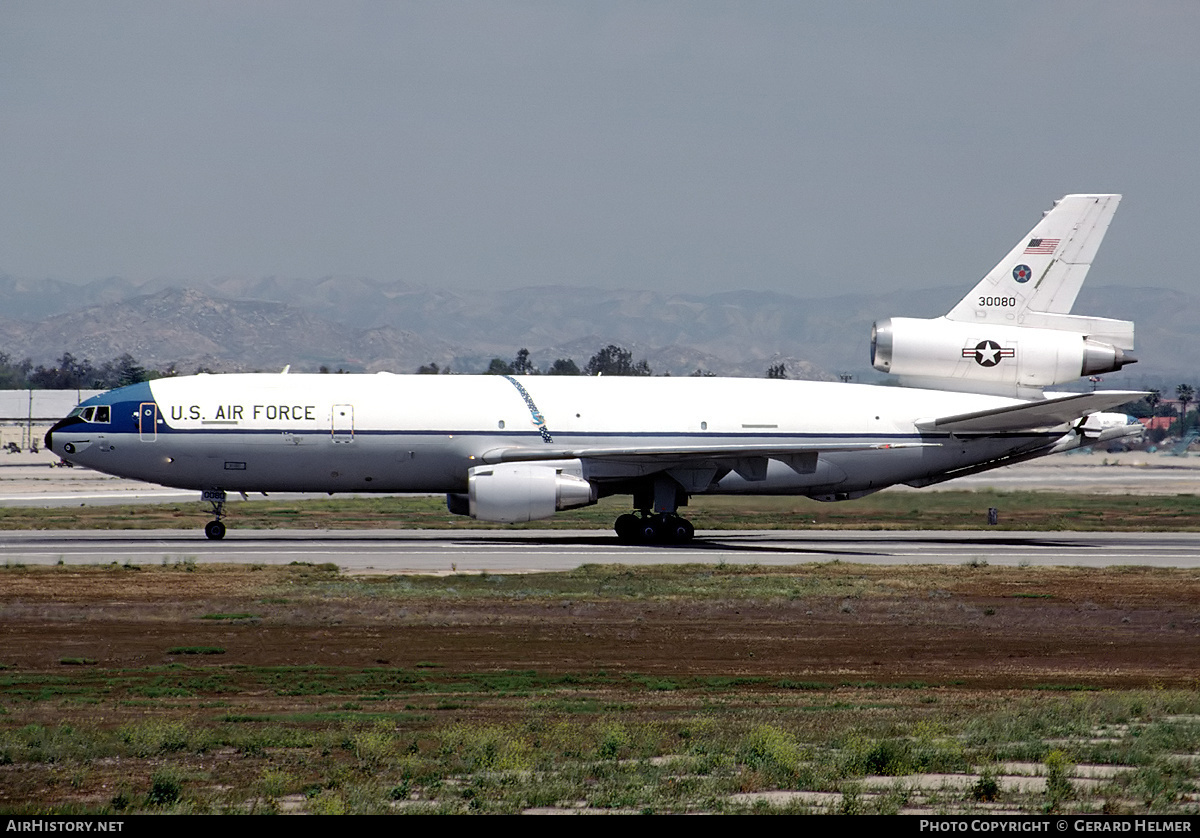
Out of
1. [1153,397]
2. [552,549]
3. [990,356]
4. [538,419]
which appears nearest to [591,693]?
[552,549]

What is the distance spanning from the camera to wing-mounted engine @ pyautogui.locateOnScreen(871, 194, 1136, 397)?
40781 millimetres

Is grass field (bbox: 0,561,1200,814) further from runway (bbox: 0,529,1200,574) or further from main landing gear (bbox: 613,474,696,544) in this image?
main landing gear (bbox: 613,474,696,544)

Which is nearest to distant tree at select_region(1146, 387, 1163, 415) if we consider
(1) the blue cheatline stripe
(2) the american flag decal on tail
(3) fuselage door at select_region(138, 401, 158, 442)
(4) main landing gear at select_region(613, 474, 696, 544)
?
(2) the american flag decal on tail

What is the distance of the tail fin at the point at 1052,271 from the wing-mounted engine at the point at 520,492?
525 inches

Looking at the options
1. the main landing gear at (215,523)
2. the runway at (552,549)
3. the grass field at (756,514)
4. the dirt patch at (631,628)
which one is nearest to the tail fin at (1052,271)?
the runway at (552,549)

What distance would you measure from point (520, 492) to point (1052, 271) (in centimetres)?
1759

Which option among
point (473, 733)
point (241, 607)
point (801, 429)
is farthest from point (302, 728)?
point (801, 429)

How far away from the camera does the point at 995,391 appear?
41.3m

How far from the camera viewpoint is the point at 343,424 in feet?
122

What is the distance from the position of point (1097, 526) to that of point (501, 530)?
21.2 metres

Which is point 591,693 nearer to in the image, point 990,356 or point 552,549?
point 552,549

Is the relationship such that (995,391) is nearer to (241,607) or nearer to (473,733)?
(241,607)

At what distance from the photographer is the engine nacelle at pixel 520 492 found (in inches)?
1422
